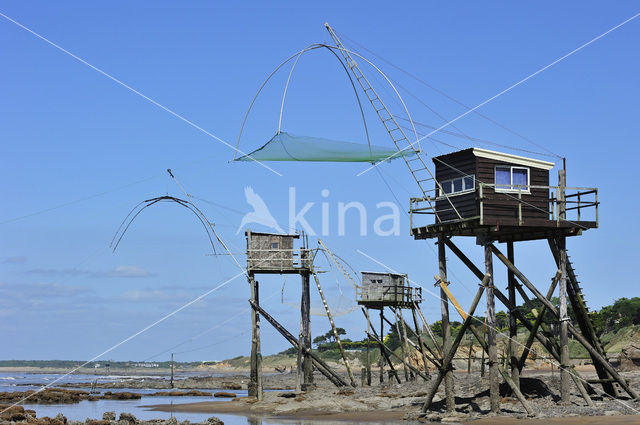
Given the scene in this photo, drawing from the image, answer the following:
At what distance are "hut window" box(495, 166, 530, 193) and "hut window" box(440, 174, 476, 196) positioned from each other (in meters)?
1.02

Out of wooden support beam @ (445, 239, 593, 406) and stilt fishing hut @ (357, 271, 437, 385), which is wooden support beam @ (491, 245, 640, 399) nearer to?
wooden support beam @ (445, 239, 593, 406)

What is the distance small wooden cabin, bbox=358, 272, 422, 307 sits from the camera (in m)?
Result: 46.9

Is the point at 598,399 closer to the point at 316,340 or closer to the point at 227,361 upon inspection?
the point at 316,340

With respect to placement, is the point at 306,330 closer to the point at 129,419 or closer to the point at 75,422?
the point at 129,419

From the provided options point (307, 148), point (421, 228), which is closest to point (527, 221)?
point (421, 228)

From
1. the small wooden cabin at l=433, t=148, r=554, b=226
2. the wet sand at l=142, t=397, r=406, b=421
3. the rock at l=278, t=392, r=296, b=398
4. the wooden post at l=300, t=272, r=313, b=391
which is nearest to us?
the small wooden cabin at l=433, t=148, r=554, b=226

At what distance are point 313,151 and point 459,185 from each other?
6.67 m

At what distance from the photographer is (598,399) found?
30.7m

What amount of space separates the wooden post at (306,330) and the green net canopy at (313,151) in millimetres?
11668

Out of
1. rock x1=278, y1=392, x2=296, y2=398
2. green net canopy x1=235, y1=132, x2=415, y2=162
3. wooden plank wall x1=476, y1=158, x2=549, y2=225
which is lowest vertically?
rock x1=278, y1=392, x2=296, y2=398

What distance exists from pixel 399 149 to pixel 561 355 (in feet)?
34.8

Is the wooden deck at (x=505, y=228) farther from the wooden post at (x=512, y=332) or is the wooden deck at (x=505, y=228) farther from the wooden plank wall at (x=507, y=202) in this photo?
the wooden post at (x=512, y=332)

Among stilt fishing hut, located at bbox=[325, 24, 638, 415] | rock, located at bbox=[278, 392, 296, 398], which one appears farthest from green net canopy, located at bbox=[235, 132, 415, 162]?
rock, located at bbox=[278, 392, 296, 398]

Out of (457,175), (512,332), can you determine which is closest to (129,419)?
(512,332)
